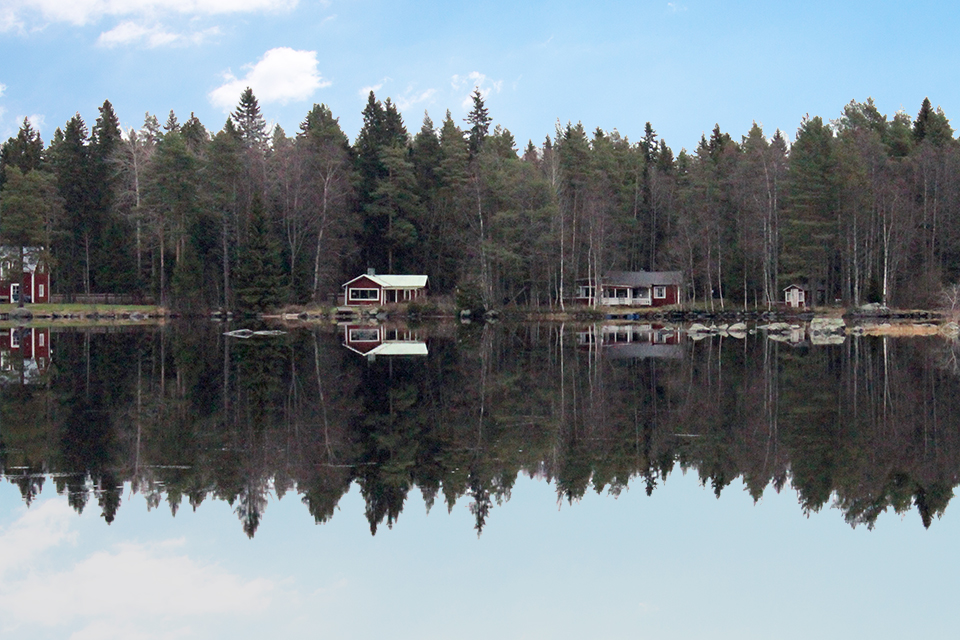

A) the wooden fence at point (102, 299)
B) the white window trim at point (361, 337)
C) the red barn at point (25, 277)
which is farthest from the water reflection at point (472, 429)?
the wooden fence at point (102, 299)

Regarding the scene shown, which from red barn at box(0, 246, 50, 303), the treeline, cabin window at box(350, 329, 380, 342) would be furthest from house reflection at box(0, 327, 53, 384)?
red barn at box(0, 246, 50, 303)

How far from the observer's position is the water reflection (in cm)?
1083

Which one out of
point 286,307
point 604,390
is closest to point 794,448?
point 604,390

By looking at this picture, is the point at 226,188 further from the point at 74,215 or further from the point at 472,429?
the point at 472,429

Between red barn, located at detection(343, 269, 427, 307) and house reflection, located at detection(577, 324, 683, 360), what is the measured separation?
84.7 feet

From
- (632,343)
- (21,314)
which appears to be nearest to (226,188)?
(21,314)

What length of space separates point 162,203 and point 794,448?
64.0 metres

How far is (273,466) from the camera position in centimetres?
1169

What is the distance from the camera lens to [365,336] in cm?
4275

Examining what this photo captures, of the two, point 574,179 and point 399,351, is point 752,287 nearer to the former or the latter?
point 574,179

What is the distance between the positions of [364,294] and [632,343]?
128ft

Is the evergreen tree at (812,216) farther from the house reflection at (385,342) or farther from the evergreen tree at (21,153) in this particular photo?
the evergreen tree at (21,153)

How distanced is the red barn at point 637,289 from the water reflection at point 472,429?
48.5 meters

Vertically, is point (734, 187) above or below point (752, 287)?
above
